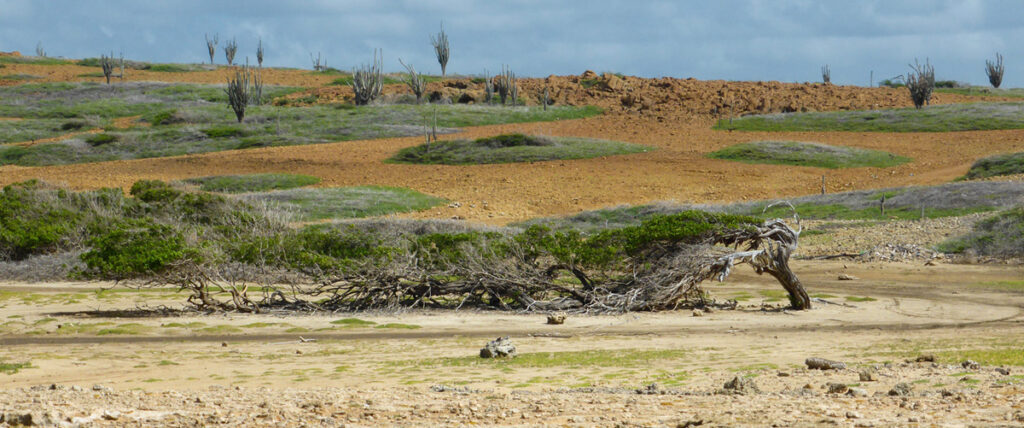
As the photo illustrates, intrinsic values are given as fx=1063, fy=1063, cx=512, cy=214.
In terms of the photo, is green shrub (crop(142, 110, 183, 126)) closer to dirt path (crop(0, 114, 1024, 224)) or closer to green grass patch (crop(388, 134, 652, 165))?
dirt path (crop(0, 114, 1024, 224))

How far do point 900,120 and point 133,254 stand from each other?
1517 inches

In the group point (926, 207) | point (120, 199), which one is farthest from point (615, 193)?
point (120, 199)

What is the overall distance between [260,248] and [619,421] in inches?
452

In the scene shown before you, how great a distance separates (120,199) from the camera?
82.0 ft

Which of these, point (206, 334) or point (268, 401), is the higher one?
point (268, 401)

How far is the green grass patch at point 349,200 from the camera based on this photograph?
29.0 m

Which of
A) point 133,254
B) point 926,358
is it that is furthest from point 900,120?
point 926,358

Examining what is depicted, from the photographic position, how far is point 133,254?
1664 cm

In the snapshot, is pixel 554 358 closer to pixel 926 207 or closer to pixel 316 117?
pixel 926 207

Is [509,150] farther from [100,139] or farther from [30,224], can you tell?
[30,224]

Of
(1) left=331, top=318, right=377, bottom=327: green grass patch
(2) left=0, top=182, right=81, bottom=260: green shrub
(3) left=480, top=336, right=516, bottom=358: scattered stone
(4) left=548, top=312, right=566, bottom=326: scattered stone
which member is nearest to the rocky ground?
(3) left=480, top=336, right=516, bottom=358: scattered stone

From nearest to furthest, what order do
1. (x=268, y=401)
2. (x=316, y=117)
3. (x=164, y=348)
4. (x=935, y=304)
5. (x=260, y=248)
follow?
(x=268, y=401) < (x=164, y=348) < (x=935, y=304) < (x=260, y=248) < (x=316, y=117)

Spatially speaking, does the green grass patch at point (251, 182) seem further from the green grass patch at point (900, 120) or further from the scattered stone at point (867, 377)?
the scattered stone at point (867, 377)

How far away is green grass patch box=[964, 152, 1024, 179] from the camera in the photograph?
1219 inches
